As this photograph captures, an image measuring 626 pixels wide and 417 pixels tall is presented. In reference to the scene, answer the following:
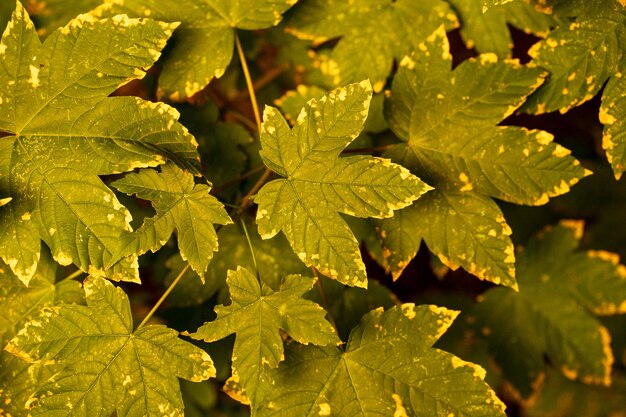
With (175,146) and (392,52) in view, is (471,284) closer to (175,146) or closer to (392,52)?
(392,52)

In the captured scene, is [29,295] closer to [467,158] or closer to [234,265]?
[234,265]

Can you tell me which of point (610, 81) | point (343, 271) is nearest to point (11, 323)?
point (343, 271)

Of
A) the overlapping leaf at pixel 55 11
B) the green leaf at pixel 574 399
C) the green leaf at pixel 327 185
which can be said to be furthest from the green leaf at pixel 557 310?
the overlapping leaf at pixel 55 11

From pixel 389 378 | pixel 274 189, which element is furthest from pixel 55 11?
pixel 389 378

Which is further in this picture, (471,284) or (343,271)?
(471,284)

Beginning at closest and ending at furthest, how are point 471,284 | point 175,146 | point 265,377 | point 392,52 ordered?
point 265,377, point 175,146, point 392,52, point 471,284

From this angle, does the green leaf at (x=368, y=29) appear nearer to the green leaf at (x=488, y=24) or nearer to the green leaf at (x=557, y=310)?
the green leaf at (x=488, y=24)

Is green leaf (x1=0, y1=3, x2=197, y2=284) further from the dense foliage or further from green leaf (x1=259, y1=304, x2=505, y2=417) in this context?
green leaf (x1=259, y1=304, x2=505, y2=417)

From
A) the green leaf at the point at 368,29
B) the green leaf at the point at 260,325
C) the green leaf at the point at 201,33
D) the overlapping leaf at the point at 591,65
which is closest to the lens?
the green leaf at the point at 260,325
